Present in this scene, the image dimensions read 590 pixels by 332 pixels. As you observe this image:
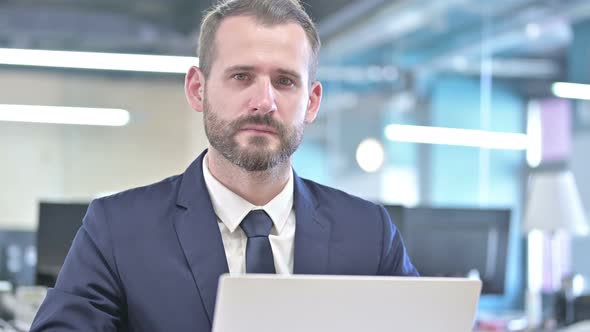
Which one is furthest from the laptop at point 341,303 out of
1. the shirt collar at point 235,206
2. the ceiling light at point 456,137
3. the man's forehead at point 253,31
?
the ceiling light at point 456,137

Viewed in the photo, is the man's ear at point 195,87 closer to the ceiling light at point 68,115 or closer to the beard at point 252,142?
the beard at point 252,142

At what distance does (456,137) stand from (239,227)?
6531 millimetres

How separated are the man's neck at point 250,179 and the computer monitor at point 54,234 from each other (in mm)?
1980

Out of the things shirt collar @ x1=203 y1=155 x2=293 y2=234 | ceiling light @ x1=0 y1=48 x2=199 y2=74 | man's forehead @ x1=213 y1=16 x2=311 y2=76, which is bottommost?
shirt collar @ x1=203 y1=155 x2=293 y2=234

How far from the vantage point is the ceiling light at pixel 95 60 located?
29.3 feet

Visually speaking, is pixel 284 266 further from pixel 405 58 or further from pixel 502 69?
pixel 405 58

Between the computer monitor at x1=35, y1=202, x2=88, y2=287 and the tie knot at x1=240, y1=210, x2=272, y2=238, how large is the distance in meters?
2.02

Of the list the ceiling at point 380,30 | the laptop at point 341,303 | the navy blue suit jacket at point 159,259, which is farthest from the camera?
the ceiling at point 380,30

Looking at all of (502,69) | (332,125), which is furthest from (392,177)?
(502,69)

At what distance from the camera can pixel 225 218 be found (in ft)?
5.98

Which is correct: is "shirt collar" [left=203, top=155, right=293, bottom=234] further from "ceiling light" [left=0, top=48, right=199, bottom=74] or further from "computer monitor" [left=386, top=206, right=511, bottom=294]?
"ceiling light" [left=0, top=48, right=199, bottom=74]

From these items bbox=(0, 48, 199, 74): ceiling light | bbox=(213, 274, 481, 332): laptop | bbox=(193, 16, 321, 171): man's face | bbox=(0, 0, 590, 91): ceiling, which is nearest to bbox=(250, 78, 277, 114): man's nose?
bbox=(193, 16, 321, 171): man's face

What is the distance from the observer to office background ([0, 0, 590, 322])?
25.0 ft

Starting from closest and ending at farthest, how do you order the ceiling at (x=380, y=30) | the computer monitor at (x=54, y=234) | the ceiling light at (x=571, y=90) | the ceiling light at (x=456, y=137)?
the computer monitor at (x=54, y=234) < the ceiling light at (x=571, y=90) < the ceiling at (x=380, y=30) < the ceiling light at (x=456, y=137)
